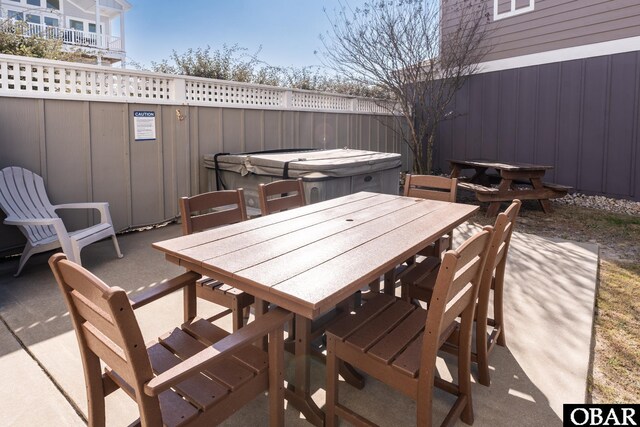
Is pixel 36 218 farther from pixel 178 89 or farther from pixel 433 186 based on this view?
pixel 433 186

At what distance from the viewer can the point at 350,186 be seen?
4.46m

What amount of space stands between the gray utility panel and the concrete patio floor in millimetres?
1459

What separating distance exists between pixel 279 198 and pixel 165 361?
4.65ft

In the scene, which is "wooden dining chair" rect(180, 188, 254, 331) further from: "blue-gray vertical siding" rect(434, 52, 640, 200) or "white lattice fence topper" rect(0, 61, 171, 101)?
"blue-gray vertical siding" rect(434, 52, 640, 200)

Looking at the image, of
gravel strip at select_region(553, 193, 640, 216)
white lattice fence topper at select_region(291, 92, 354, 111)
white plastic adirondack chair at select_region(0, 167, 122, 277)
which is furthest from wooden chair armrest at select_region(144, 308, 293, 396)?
gravel strip at select_region(553, 193, 640, 216)

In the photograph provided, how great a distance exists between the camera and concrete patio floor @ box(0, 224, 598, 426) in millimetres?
1756

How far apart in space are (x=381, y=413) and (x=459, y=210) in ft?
4.30

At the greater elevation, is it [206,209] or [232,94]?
[232,94]

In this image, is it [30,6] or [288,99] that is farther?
[30,6]

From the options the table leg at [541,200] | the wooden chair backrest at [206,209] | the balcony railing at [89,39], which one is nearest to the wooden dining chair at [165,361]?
the wooden chair backrest at [206,209]

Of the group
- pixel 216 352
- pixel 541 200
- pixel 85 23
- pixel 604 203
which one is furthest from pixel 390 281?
pixel 85 23

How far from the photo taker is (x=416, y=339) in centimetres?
161

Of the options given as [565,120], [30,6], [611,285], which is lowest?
[611,285]

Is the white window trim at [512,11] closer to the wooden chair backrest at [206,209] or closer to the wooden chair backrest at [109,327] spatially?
the wooden chair backrest at [206,209]
